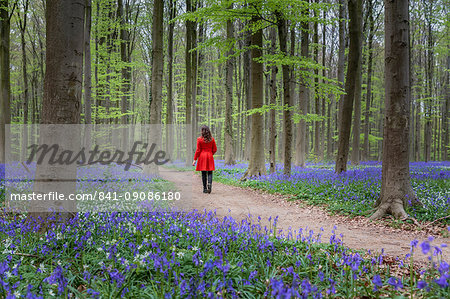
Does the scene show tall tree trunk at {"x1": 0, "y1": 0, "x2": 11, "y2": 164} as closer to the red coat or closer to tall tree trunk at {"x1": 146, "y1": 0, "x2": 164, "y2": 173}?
tall tree trunk at {"x1": 146, "y1": 0, "x2": 164, "y2": 173}

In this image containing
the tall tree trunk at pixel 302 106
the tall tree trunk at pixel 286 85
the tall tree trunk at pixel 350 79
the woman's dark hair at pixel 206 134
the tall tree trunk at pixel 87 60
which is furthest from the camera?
the tall tree trunk at pixel 302 106

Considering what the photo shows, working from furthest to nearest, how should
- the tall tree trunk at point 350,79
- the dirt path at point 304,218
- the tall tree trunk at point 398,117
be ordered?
the tall tree trunk at point 350,79
the tall tree trunk at point 398,117
the dirt path at point 304,218

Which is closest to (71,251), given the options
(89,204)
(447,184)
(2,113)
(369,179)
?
(89,204)

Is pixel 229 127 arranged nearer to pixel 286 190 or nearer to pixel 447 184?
pixel 286 190

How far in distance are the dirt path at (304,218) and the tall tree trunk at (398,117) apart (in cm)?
79

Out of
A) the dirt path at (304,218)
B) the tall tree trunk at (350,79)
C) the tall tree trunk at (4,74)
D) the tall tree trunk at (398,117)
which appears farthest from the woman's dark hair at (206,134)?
the tall tree trunk at (4,74)

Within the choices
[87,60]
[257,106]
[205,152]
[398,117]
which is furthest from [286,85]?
[87,60]

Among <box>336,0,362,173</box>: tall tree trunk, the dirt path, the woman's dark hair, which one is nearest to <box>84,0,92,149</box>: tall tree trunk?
the woman's dark hair

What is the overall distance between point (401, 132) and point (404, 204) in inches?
64.8

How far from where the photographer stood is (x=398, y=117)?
6.18 m

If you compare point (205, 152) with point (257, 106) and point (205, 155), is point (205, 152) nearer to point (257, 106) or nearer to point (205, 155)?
point (205, 155)

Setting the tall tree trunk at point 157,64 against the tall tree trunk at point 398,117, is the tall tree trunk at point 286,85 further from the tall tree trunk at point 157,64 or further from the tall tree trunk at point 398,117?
the tall tree trunk at point 157,64

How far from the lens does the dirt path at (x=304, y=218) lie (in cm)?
478

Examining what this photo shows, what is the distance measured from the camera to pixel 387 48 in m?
6.41
